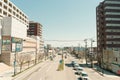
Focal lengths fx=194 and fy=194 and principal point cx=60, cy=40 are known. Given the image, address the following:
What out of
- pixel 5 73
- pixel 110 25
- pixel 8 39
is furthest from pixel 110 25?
pixel 5 73

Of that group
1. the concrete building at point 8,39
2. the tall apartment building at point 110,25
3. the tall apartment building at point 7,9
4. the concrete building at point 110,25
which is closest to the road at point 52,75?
the concrete building at point 8,39

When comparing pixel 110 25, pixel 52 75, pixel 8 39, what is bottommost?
pixel 52 75

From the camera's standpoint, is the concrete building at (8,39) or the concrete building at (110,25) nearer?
the concrete building at (8,39)

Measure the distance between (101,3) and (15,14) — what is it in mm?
46405

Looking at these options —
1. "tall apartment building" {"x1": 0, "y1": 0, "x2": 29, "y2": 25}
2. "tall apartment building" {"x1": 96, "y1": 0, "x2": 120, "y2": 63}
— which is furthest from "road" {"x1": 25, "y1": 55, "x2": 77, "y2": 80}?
"tall apartment building" {"x1": 0, "y1": 0, "x2": 29, "y2": 25}

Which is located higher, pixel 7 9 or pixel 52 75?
pixel 7 9

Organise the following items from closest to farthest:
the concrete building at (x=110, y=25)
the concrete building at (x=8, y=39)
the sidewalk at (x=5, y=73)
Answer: the sidewalk at (x=5, y=73) → the concrete building at (x=8, y=39) → the concrete building at (x=110, y=25)

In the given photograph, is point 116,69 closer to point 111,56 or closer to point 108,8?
point 111,56

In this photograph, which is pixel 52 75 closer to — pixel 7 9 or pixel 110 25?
pixel 110 25

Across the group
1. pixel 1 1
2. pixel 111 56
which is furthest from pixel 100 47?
pixel 1 1

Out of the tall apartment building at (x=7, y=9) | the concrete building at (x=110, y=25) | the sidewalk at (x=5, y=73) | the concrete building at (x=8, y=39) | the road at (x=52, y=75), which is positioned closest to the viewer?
the sidewalk at (x=5, y=73)

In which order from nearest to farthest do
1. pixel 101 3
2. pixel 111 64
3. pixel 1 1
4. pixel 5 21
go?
pixel 111 64, pixel 5 21, pixel 1 1, pixel 101 3

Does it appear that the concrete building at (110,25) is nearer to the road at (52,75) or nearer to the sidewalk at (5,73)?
the road at (52,75)

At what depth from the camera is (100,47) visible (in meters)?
95.4
